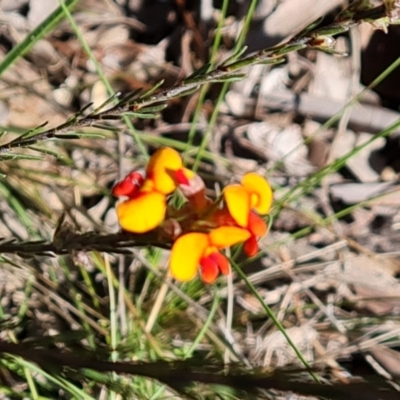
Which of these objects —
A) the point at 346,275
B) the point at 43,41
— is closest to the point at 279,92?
the point at 346,275

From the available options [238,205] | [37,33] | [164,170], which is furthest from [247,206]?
[37,33]

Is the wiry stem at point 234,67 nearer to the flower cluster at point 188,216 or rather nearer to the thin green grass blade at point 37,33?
the flower cluster at point 188,216

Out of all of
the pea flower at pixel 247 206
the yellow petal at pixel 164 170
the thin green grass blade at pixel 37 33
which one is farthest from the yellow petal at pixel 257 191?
the thin green grass blade at pixel 37 33

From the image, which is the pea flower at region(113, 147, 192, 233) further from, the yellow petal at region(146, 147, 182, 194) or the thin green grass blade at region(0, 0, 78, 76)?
the thin green grass blade at region(0, 0, 78, 76)

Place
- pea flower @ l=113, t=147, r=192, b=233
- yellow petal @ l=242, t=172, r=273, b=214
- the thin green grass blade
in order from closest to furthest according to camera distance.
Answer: pea flower @ l=113, t=147, r=192, b=233 < yellow petal @ l=242, t=172, r=273, b=214 < the thin green grass blade

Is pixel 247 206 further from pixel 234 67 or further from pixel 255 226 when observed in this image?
pixel 234 67

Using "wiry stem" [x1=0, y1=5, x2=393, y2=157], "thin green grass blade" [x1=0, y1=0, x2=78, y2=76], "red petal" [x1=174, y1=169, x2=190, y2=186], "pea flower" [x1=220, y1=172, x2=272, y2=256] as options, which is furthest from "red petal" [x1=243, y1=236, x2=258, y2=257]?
"thin green grass blade" [x1=0, y1=0, x2=78, y2=76]

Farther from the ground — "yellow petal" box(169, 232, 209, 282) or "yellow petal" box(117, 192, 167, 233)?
"yellow petal" box(117, 192, 167, 233)

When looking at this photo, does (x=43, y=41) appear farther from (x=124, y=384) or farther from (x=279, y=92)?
(x=124, y=384)
